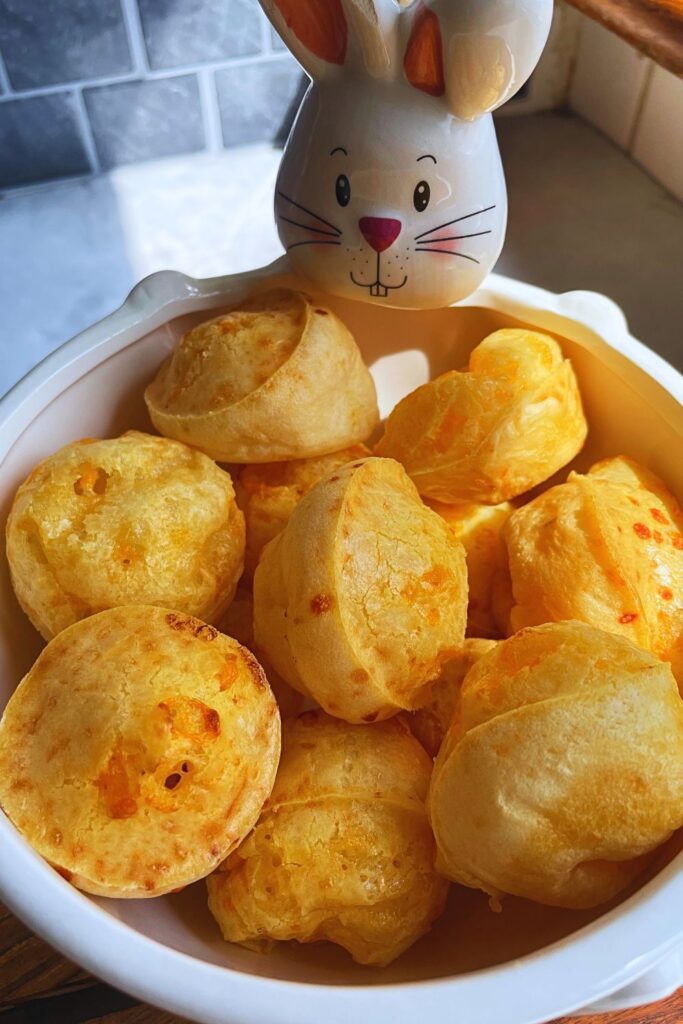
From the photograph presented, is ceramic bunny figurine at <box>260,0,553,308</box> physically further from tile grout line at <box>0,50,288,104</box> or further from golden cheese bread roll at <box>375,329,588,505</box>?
tile grout line at <box>0,50,288,104</box>

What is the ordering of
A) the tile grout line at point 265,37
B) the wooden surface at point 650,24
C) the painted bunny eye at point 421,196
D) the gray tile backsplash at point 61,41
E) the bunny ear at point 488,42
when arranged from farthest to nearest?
the tile grout line at point 265,37, the gray tile backsplash at point 61,41, the wooden surface at point 650,24, the painted bunny eye at point 421,196, the bunny ear at point 488,42

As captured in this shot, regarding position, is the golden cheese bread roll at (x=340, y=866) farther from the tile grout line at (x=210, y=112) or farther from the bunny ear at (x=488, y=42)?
the tile grout line at (x=210, y=112)

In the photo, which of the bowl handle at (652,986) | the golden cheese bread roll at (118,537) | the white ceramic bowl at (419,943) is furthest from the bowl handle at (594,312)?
the bowl handle at (652,986)

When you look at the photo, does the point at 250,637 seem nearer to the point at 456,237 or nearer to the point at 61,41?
the point at 456,237

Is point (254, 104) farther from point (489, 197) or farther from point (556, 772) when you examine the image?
point (556, 772)

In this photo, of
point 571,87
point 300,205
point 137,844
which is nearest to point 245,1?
point 571,87

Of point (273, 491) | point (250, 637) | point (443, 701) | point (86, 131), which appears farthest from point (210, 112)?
point (443, 701)
